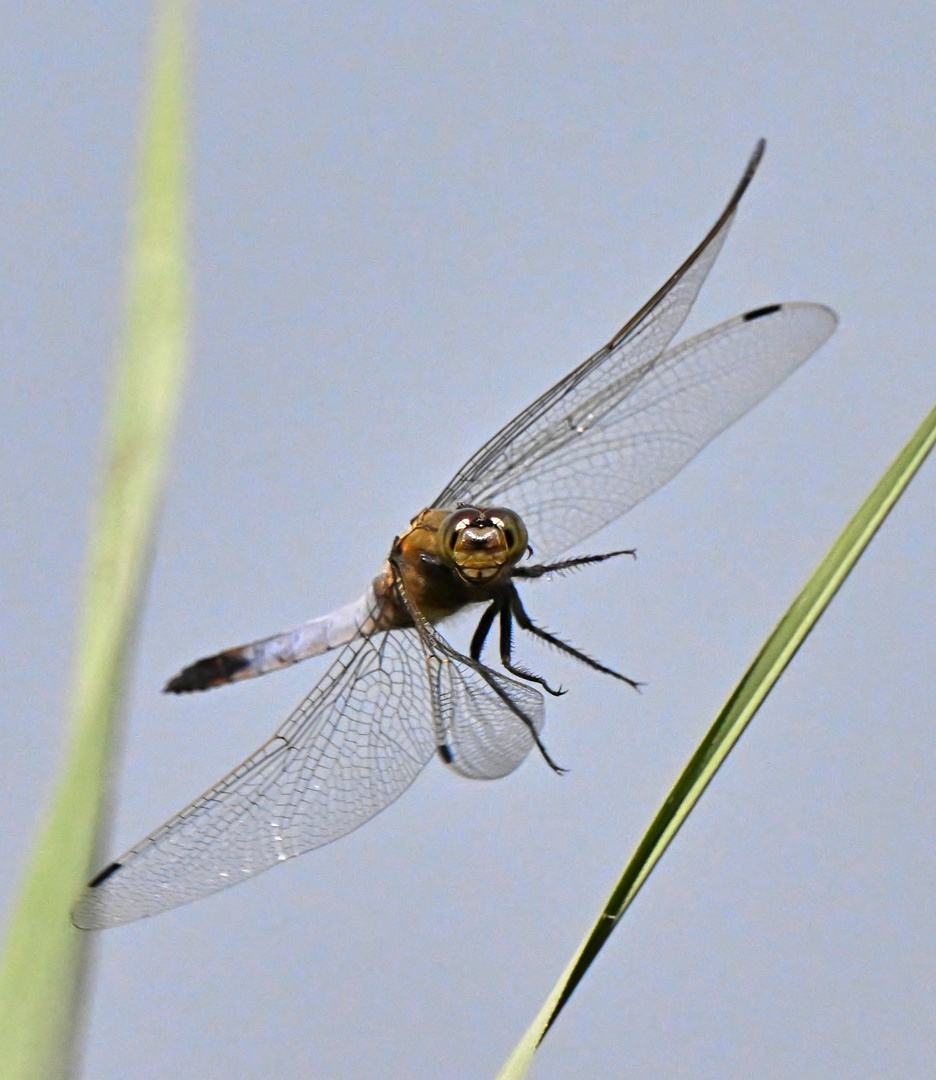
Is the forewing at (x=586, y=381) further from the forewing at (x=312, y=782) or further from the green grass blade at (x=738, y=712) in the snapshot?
the green grass blade at (x=738, y=712)

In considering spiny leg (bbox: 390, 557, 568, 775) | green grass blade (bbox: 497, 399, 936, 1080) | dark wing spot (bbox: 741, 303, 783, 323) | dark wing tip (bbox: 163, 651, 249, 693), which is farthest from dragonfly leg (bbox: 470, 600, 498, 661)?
green grass blade (bbox: 497, 399, 936, 1080)

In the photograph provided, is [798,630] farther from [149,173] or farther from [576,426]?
[576,426]

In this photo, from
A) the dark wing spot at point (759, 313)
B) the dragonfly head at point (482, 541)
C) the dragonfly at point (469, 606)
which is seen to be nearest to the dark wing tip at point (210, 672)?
the dragonfly at point (469, 606)

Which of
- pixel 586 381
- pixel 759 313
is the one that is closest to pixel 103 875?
pixel 586 381

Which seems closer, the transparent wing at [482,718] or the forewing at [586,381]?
the transparent wing at [482,718]

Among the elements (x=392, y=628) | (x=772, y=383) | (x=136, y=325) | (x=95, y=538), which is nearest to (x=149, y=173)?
(x=136, y=325)

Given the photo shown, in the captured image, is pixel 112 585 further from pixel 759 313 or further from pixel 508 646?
pixel 759 313

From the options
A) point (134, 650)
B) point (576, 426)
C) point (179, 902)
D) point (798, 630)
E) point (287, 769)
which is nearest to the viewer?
point (798, 630)

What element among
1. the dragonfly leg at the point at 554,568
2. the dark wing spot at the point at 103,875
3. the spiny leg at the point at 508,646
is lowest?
the dark wing spot at the point at 103,875
